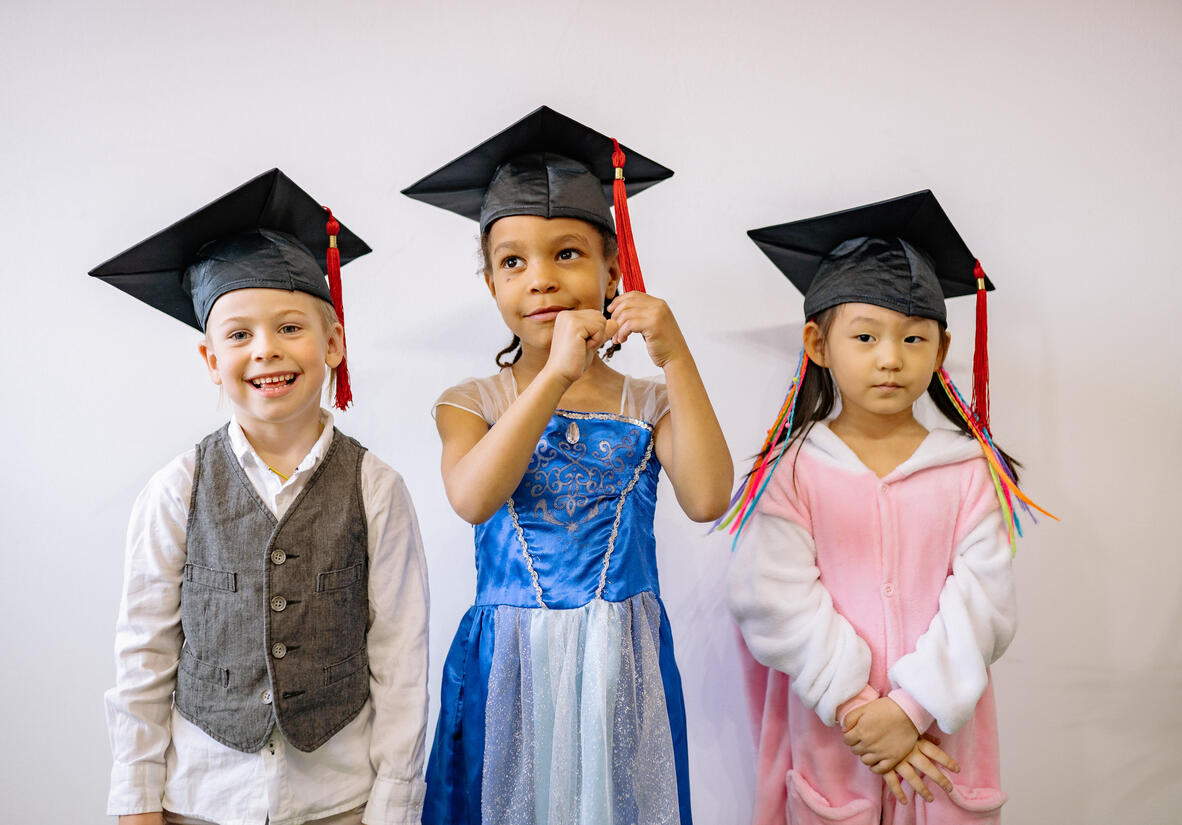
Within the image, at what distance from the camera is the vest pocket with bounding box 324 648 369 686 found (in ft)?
4.59

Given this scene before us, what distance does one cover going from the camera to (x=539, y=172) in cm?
150

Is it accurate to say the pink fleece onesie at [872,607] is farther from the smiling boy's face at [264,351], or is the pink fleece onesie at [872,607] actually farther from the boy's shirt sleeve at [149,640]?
the boy's shirt sleeve at [149,640]

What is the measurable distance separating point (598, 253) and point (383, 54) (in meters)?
0.86

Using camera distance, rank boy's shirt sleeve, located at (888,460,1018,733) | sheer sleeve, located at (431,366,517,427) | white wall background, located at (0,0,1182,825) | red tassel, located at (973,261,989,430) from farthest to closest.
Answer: white wall background, located at (0,0,1182,825) < red tassel, located at (973,261,989,430) < sheer sleeve, located at (431,366,517,427) < boy's shirt sleeve, located at (888,460,1018,733)

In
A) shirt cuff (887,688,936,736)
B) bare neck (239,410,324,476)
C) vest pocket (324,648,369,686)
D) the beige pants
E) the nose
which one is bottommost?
the beige pants

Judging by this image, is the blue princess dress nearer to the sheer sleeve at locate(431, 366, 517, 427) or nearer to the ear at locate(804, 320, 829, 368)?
the sheer sleeve at locate(431, 366, 517, 427)

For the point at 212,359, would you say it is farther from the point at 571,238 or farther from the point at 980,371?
the point at 980,371

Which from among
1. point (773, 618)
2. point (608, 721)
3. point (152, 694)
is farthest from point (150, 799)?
point (773, 618)

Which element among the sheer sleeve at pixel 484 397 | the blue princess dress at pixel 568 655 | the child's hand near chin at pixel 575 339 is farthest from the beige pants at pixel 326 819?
the child's hand near chin at pixel 575 339

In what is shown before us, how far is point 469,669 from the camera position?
152 cm

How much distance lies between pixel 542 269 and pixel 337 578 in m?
0.59

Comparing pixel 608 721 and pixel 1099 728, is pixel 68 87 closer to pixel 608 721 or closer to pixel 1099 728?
pixel 608 721

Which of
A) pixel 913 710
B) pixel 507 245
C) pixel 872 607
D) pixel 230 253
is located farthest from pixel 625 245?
pixel 913 710

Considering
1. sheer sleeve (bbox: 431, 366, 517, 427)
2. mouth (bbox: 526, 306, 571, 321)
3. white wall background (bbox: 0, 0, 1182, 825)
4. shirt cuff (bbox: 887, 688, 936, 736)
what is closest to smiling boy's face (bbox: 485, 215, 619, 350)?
mouth (bbox: 526, 306, 571, 321)
